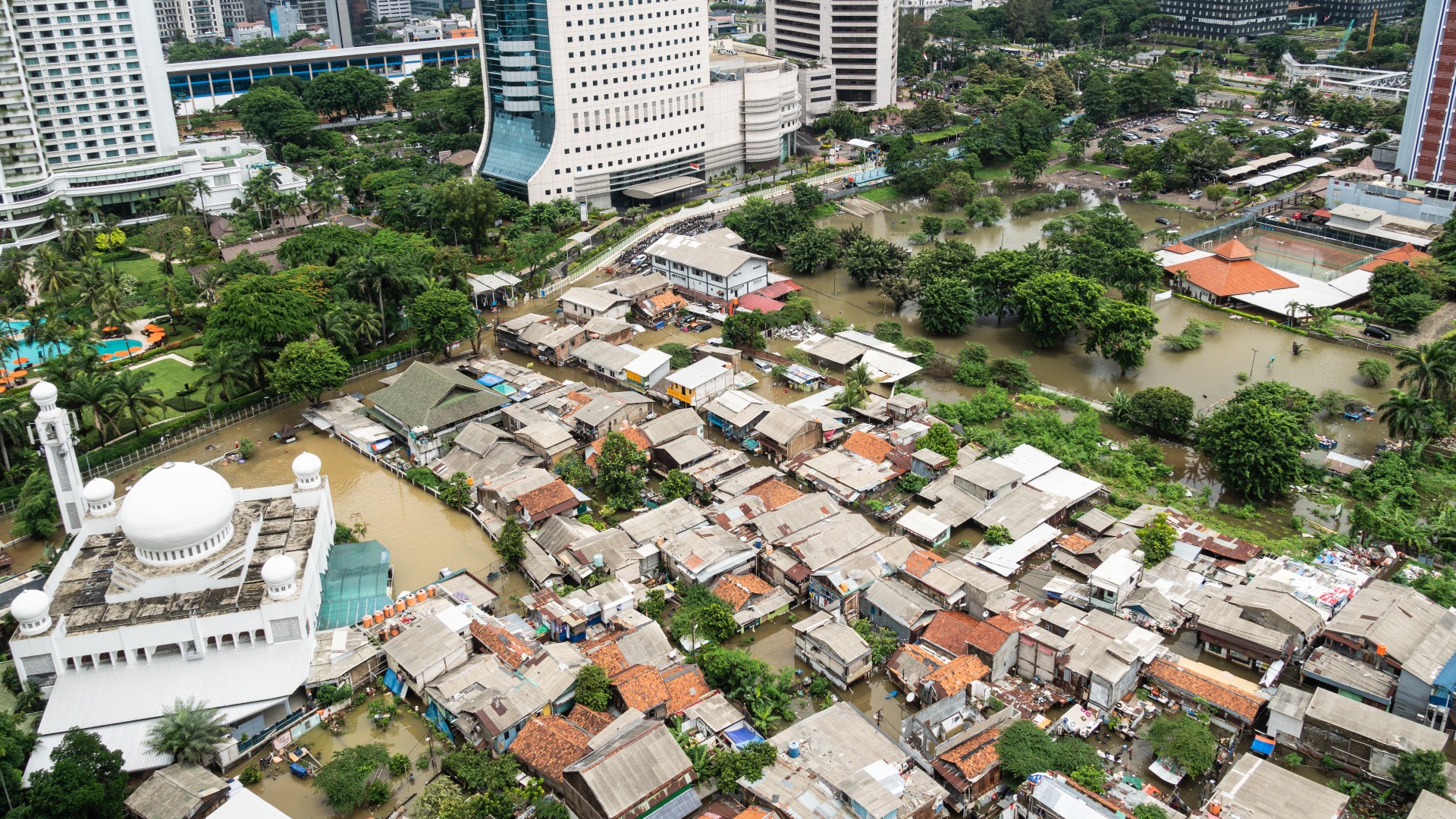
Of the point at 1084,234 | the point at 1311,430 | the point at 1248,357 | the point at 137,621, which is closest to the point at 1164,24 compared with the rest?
the point at 1084,234

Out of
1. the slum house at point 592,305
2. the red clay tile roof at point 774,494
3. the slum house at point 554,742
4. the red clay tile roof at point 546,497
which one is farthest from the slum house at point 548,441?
the slum house at point 554,742

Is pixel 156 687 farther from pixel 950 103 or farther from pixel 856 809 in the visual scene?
pixel 950 103

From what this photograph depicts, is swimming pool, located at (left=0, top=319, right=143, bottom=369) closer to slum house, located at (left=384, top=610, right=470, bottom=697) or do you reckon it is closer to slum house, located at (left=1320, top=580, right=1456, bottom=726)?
slum house, located at (left=384, top=610, right=470, bottom=697)

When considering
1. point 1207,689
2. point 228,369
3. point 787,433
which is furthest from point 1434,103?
point 228,369

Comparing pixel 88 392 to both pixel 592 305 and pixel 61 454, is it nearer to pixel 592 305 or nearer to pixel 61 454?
pixel 61 454

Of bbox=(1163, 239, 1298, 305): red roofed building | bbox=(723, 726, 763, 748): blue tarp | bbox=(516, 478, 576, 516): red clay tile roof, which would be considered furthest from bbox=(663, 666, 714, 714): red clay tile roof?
bbox=(1163, 239, 1298, 305): red roofed building

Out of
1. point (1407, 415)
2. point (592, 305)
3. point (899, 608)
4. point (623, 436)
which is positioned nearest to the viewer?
point (899, 608)

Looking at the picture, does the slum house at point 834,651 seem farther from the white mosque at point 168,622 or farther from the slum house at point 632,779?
the white mosque at point 168,622
